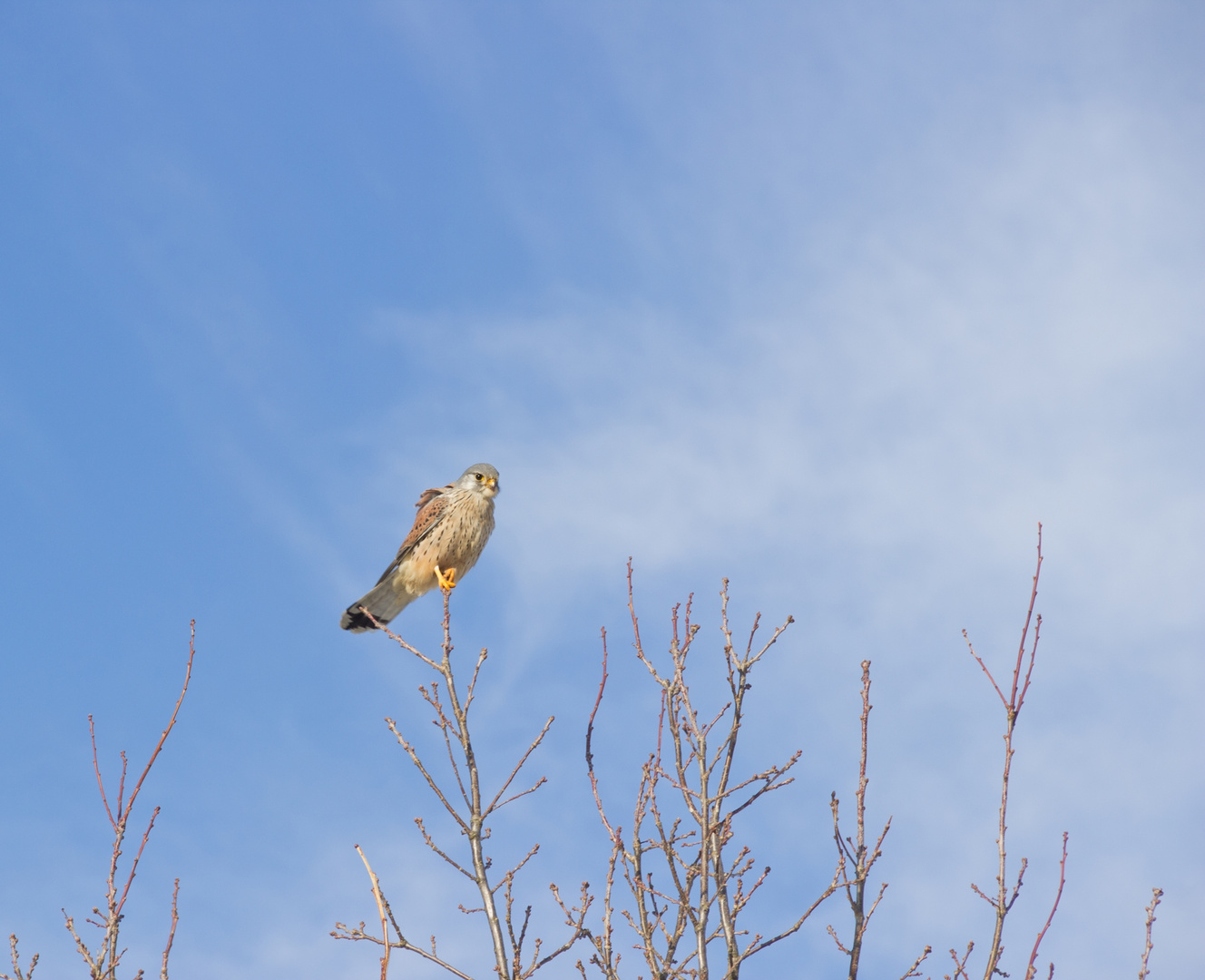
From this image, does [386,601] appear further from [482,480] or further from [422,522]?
[482,480]

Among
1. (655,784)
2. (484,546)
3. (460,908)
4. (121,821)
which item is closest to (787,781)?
(655,784)

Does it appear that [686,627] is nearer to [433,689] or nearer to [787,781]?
[787,781]

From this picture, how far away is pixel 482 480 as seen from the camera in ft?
27.1

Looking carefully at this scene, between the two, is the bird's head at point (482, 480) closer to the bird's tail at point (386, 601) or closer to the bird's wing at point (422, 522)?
the bird's wing at point (422, 522)

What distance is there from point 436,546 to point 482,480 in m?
0.73

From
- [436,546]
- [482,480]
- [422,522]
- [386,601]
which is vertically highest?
[482,480]

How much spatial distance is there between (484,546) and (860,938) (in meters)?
5.27

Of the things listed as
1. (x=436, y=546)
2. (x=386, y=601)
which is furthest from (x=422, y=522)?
(x=386, y=601)

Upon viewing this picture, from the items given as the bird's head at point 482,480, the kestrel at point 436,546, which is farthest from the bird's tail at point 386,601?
the bird's head at point 482,480

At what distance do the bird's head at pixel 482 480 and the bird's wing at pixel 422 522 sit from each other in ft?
0.69

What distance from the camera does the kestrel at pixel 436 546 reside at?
7.84 meters

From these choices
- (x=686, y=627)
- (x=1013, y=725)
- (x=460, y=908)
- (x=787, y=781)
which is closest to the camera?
(x=1013, y=725)

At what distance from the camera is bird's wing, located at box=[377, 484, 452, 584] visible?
793 centimetres

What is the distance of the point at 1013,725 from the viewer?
10.7 feet
